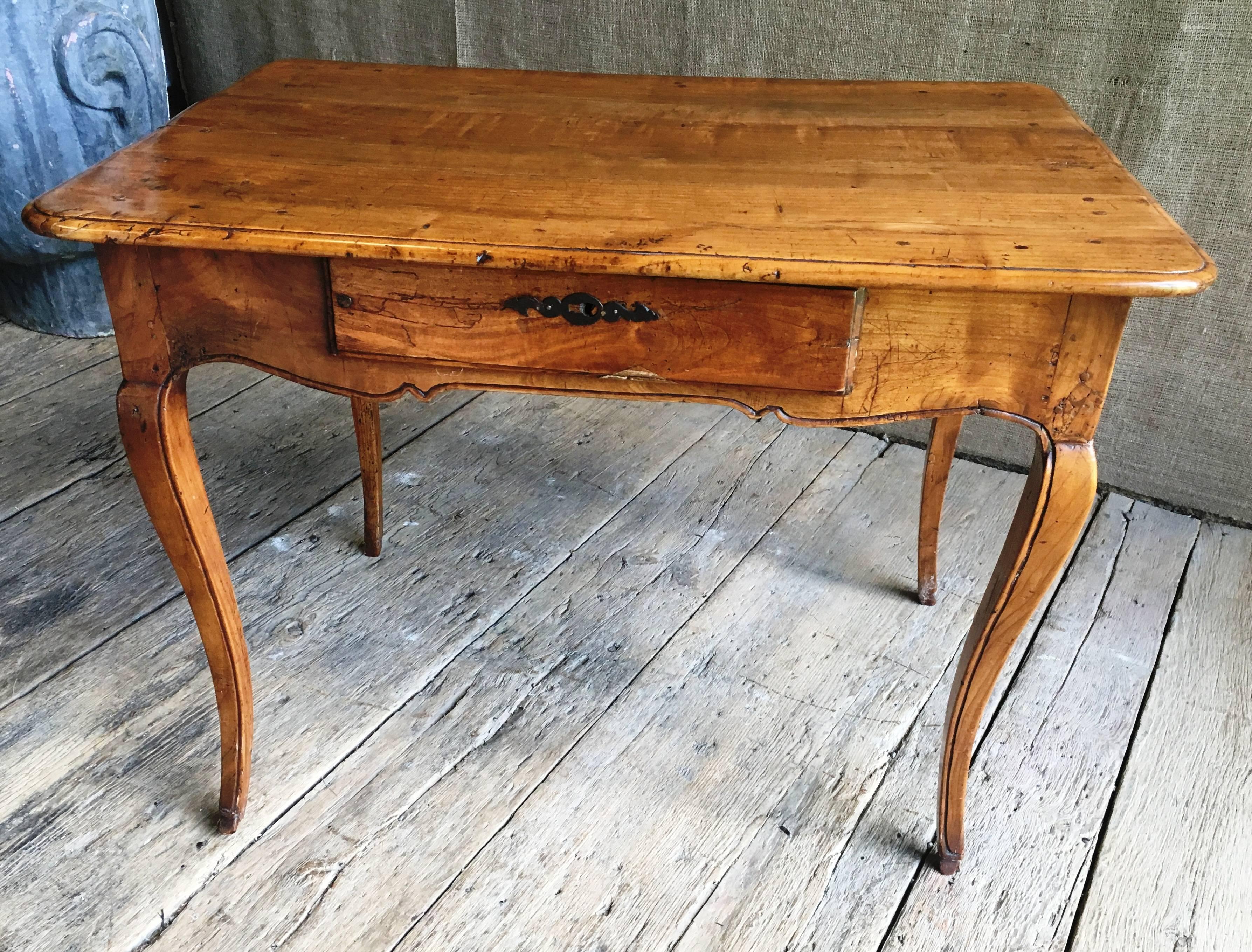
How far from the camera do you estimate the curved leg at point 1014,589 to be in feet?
2.89

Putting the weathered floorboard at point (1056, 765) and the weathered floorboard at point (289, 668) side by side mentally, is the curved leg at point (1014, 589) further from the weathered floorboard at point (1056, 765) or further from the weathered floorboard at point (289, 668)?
the weathered floorboard at point (289, 668)

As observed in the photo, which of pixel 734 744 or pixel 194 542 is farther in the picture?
pixel 734 744

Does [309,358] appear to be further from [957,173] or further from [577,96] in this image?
[957,173]

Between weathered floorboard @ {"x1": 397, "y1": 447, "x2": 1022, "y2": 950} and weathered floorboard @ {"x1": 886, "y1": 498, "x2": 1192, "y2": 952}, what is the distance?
0.37ft

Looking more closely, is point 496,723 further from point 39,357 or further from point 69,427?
point 39,357

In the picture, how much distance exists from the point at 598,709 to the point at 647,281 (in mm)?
661

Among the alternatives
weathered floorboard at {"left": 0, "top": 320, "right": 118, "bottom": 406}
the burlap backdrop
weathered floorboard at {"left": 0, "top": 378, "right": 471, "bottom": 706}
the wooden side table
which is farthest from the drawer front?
weathered floorboard at {"left": 0, "top": 320, "right": 118, "bottom": 406}

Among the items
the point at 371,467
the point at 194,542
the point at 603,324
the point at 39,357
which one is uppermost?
the point at 603,324

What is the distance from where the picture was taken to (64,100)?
6.25 ft

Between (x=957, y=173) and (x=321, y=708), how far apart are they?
95 centimetres

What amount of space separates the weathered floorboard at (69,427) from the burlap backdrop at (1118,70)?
2.52 ft

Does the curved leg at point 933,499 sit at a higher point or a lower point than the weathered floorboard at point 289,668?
higher

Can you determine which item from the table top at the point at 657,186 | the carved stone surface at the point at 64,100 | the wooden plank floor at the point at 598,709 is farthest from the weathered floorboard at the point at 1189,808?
the carved stone surface at the point at 64,100

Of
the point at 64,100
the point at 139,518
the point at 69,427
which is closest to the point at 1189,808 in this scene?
the point at 139,518
